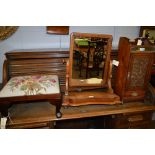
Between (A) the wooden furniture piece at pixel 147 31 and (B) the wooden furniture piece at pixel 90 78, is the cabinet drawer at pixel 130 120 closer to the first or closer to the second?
(B) the wooden furniture piece at pixel 90 78

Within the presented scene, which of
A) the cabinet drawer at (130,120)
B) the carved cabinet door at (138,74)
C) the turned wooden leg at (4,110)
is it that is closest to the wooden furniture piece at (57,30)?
the carved cabinet door at (138,74)

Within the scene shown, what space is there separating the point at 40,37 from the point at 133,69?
0.90m

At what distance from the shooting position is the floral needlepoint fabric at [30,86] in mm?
1317

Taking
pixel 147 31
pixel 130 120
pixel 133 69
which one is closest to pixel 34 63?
pixel 133 69

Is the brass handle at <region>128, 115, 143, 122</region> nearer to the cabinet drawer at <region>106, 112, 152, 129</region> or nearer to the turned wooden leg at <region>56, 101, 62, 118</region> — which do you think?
the cabinet drawer at <region>106, 112, 152, 129</region>

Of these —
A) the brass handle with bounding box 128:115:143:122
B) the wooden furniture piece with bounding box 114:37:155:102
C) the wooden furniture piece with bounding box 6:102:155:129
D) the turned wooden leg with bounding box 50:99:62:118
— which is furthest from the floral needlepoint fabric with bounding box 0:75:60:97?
the brass handle with bounding box 128:115:143:122

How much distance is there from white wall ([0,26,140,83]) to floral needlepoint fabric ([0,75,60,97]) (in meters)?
0.31

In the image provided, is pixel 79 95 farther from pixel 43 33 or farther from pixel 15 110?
pixel 43 33

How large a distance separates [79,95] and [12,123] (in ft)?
1.95

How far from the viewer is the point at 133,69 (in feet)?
4.87

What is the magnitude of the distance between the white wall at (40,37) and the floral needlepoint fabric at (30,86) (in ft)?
1.02

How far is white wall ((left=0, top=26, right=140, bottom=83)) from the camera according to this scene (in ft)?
5.11

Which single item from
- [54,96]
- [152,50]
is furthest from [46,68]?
[152,50]

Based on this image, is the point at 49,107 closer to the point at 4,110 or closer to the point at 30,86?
the point at 30,86
